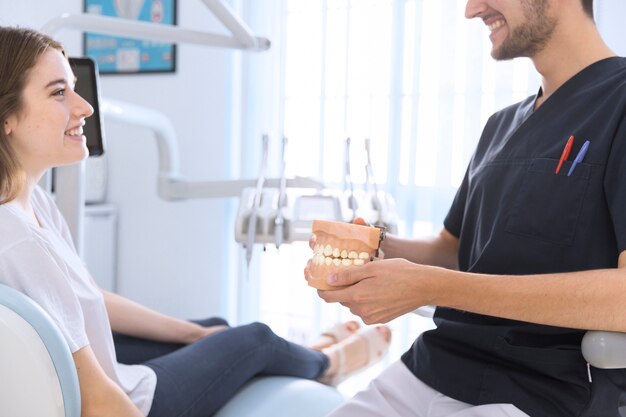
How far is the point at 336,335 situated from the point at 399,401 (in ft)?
3.35

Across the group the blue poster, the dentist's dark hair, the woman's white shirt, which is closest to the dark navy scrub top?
the woman's white shirt

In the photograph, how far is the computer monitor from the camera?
65.9 inches

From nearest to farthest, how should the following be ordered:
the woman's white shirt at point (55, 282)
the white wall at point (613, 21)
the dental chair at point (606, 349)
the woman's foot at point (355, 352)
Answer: the dental chair at point (606, 349), the woman's white shirt at point (55, 282), the woman's foot at point (355, 352), the white wall at point (613, 21)

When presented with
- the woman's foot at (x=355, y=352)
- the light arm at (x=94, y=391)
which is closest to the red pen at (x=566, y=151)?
the light arm at (x=94, y=391)

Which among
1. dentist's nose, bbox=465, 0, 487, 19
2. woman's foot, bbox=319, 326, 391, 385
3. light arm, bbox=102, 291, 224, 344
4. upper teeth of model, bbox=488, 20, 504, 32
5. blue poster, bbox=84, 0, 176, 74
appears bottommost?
woman's foot, bbox=319, 326, 391, 385

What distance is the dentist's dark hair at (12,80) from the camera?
1.30 m

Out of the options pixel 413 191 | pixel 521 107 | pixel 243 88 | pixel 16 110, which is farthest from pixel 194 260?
pixel 521 107

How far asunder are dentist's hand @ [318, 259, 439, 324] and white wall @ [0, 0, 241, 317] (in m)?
2.15

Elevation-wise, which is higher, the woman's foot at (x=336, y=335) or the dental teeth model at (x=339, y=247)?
the dental teeth model at (x=339, y=247)

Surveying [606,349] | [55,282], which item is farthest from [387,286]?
[55,282]

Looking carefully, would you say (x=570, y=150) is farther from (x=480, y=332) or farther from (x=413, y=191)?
(x=413, y=191)

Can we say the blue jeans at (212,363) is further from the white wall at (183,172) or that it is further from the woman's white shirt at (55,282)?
the white wall at (183,172)

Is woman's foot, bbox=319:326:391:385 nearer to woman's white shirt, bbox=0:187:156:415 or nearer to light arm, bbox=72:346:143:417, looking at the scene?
woman's white shirt, bbox=0:187:156:415

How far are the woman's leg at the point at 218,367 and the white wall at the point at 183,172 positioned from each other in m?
1.36
